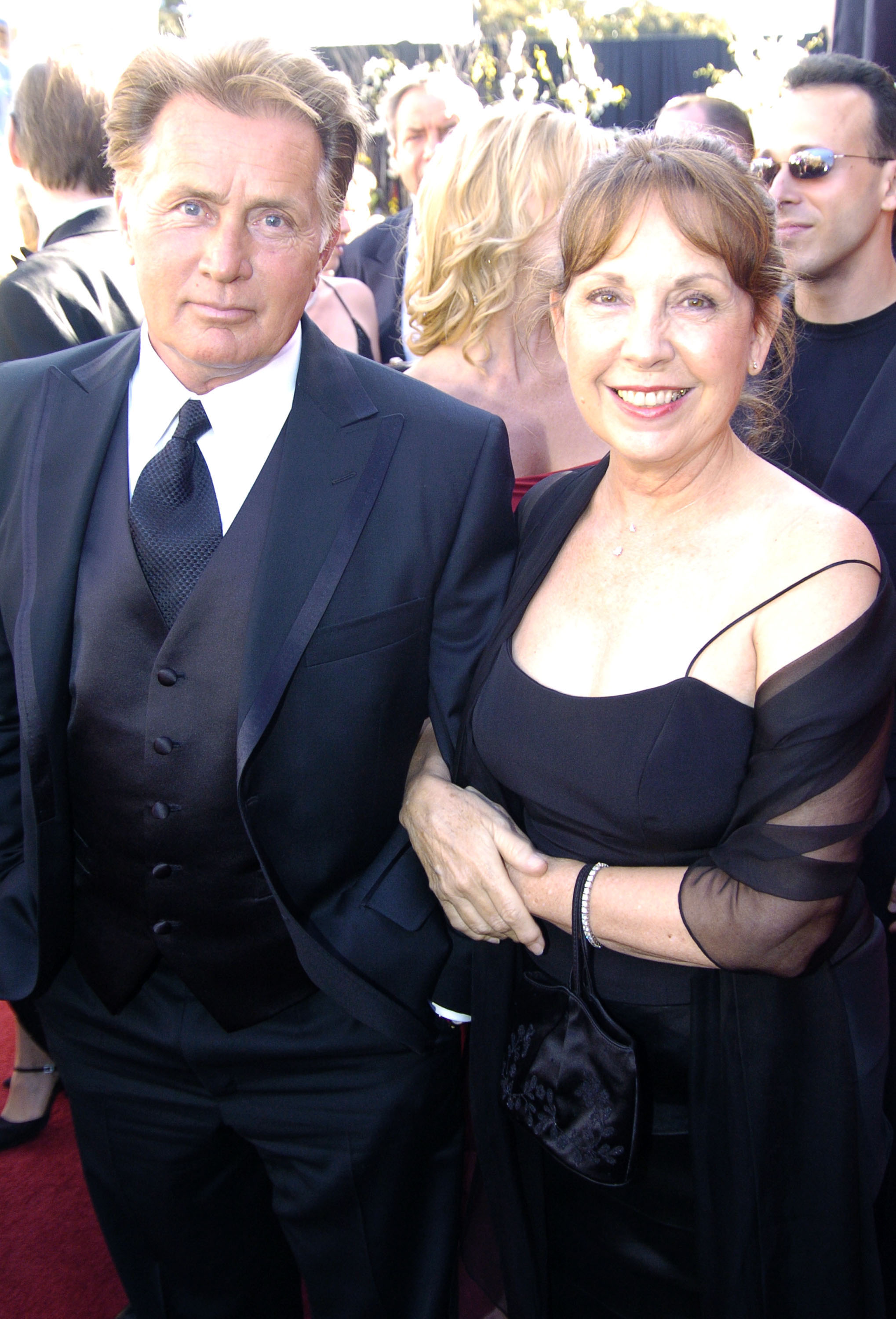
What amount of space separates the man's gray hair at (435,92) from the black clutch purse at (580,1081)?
12.9ft

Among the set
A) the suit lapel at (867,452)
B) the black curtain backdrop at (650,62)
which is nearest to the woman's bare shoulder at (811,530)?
the suit lapel at (867,452)

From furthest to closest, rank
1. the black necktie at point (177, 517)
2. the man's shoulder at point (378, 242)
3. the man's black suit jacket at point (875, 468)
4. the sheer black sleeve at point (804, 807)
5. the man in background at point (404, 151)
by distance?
the man's shoulder at point (378, 242)
the man in background at point (404, 151)
the man's black suit jacket at point (875, 468)
the black necktie at point (177, 517)
the sheer black sleeve at point (804, 807)

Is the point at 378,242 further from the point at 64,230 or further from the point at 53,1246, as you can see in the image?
the point at 53,1246

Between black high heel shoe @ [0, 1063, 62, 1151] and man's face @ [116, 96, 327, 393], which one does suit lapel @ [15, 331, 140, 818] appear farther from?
black high heel shoe @ [0, 1063, 62, 1151]

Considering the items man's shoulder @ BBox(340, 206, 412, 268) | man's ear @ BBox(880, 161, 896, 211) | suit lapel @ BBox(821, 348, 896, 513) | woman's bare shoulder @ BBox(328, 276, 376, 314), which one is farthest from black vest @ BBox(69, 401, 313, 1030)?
man's shoulder @ BBox(340, 206, 412, 268)

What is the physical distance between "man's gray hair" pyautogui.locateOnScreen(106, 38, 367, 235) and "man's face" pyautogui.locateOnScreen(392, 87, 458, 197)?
10.0 feet

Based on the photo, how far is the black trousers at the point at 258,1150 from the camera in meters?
1.63

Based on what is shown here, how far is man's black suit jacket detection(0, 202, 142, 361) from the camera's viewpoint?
2.60 metres

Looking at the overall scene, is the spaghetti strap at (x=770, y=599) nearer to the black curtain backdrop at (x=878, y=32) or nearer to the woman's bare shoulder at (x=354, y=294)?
the black curtain backdrop at (x=878, y=32)

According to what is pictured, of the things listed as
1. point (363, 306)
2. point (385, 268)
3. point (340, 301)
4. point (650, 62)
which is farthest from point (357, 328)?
point (650, 62)

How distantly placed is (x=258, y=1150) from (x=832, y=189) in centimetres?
235

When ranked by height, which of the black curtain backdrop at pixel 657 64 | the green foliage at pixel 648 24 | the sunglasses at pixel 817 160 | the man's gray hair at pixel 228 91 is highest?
the green foliage at pixel 648 24

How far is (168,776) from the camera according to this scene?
149 centimetres

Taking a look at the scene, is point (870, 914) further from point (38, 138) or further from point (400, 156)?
point (400, 156)
